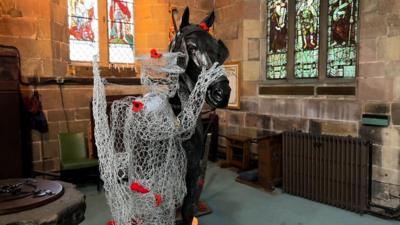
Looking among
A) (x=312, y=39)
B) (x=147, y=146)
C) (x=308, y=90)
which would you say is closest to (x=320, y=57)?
(x=312, y=39)

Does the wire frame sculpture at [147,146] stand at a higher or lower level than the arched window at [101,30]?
lower

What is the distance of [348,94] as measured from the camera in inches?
141

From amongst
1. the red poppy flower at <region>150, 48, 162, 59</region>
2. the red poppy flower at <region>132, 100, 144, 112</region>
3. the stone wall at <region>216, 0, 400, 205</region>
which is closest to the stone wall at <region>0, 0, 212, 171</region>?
the stone wall at <region>216, 0, 400, 205</region>

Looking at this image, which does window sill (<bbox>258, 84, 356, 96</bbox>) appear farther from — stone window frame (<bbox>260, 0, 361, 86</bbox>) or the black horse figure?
the black horse figure

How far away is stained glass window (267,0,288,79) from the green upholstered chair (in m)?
2.78

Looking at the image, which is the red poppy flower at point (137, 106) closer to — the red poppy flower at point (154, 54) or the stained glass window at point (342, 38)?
the red poppy flower at point (154, 54)

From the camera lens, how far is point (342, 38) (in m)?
3.71

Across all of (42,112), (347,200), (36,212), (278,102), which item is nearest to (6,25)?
(42,112)

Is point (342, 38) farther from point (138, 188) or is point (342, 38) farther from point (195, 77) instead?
point (138, 188)

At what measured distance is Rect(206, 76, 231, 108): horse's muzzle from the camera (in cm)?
158

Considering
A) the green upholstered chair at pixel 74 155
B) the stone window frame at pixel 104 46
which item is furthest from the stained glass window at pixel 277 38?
the green upholstered chair at pixel 74 155

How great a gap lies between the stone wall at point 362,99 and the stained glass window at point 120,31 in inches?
72.9

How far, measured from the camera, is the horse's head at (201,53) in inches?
62.9

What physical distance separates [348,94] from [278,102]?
1053mm
